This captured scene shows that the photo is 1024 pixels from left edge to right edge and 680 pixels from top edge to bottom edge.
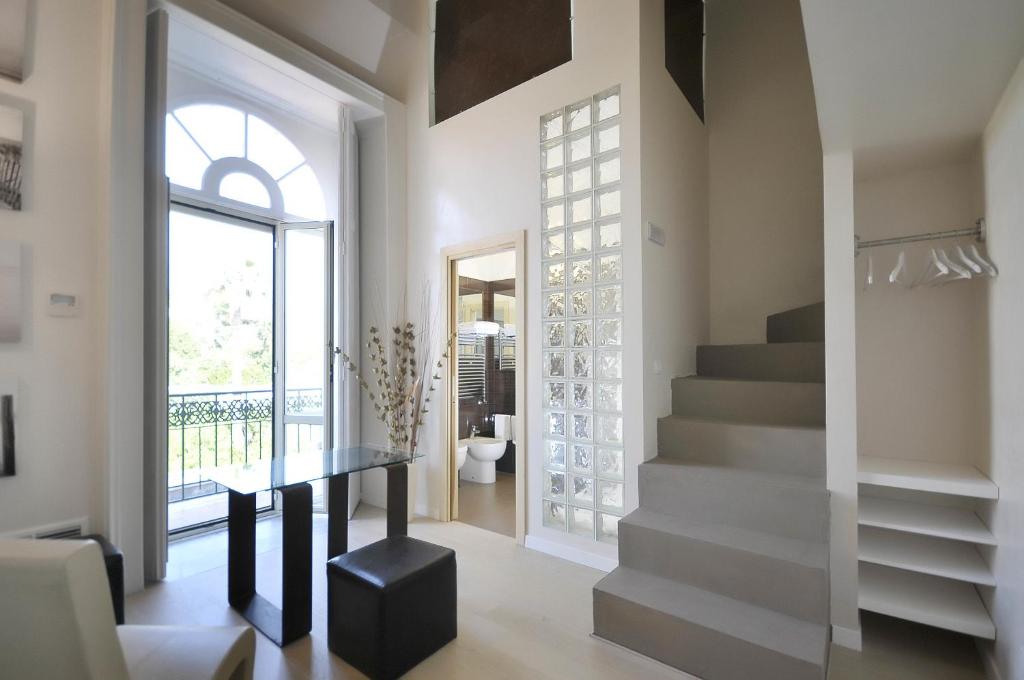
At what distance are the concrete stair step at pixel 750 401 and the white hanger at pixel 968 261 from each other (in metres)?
0.95

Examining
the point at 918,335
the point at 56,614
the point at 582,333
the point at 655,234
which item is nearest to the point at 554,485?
the point at 582,333

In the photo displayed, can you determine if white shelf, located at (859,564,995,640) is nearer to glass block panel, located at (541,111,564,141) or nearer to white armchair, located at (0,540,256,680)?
white armchair, located at (0,540,256,680)

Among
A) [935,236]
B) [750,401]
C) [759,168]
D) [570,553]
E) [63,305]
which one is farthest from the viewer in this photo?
[759,168]

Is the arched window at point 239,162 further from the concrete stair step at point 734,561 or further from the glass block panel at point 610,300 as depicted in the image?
the concrete stair step at point 734,561

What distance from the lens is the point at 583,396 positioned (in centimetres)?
329

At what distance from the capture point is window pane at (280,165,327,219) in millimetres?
4316

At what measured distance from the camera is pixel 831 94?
189cm

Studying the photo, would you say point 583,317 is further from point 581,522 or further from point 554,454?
point 581,522

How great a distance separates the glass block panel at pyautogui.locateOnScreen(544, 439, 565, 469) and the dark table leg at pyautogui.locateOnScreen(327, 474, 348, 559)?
1.36m

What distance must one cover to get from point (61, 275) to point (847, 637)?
434 cm

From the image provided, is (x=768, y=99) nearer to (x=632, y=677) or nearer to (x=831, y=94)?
(x=831, y=94)

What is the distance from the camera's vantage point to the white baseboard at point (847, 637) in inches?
88.9

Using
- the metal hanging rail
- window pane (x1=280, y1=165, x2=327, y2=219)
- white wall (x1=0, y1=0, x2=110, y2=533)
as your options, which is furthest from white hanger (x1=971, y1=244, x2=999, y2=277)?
window pane (x1=280, y1=165, x2=327, y2=219)

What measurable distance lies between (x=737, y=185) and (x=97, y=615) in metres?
4.46
